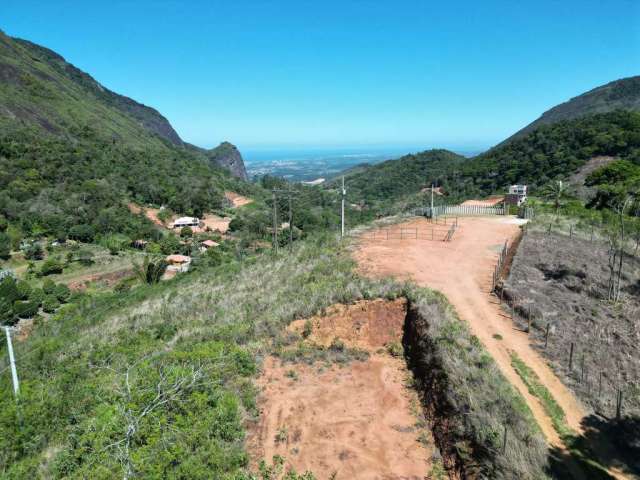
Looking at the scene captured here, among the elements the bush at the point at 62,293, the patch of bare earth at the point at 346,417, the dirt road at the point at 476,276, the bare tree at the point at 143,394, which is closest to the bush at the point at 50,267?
the bush at the point at 62,293

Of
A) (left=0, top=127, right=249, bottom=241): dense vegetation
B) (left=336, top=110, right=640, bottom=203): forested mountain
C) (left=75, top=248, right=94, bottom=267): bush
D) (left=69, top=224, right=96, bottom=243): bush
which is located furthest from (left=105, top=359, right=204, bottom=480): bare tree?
(left=336, top=110, right=640, bottom=203): forested mountain

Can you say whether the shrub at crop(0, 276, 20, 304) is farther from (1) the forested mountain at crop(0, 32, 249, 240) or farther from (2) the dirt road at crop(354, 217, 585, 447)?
(2) the dirt road at crop(354, 217, 585, 447)

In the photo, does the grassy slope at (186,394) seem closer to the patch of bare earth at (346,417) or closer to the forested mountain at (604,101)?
the patch of bare earth at (346,417)

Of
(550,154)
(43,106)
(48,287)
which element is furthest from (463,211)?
(43,106)

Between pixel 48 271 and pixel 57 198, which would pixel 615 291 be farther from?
pixel 57 198

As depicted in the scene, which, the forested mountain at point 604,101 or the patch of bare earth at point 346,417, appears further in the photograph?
the forested mountain at point 604,101

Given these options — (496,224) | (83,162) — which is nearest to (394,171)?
(83,162)
